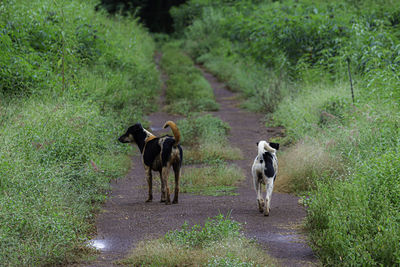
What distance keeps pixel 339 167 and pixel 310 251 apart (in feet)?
10.5

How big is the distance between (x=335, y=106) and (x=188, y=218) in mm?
6769

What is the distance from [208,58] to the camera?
32.3m

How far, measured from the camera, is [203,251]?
517 centimetres

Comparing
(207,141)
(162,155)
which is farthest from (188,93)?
(162,155)

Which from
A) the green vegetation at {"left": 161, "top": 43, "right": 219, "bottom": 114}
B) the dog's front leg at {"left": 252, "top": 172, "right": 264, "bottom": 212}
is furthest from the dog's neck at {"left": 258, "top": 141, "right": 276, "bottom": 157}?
the green vegetation at {"left": 161, "top": 43, "right": 219, "bottom": 114}

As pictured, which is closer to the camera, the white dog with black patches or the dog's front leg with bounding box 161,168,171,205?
the white dog with black patches

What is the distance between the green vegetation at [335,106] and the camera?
207 inches

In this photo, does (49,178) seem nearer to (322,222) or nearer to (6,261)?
(6,261)

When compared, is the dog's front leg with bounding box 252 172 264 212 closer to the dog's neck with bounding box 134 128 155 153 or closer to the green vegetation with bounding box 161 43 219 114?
the dog's neck with bounding box 134 128 155 153

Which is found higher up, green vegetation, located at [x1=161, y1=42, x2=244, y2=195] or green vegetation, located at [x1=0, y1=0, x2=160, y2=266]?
green vegetation, located at [x1=0, y1=0, x2=160, y2=266]

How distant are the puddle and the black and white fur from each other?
204 centimetres

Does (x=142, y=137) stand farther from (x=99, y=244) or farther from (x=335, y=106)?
(x=335, y=106)

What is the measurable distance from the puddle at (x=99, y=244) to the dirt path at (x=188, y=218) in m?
0.01

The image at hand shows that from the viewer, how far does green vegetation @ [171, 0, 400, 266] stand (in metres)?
5.26
